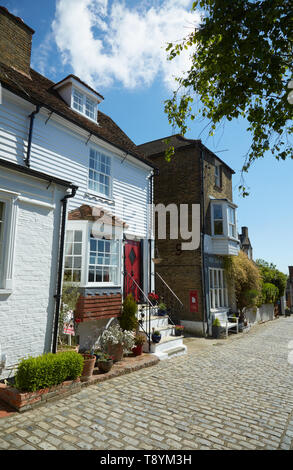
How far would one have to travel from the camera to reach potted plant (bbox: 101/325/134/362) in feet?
25.3

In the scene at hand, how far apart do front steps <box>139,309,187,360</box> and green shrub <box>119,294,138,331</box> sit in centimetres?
42

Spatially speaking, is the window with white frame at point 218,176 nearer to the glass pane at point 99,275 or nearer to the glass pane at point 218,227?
the glass pane at point 218,227

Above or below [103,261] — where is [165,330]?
below

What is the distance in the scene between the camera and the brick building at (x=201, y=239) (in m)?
14.7

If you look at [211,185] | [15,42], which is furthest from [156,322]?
[15,42]

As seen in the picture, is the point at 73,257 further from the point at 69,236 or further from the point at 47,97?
the point at 47,97

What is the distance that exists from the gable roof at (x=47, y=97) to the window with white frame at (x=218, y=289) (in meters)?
7.36

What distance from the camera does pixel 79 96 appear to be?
11273 millimetres

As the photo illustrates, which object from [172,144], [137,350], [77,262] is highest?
[172,144]

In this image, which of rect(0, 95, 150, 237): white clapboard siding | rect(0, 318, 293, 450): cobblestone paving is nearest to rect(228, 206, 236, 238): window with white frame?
rect(0, 95, 150, 237): white clapboard siding

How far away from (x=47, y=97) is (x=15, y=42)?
2154mm

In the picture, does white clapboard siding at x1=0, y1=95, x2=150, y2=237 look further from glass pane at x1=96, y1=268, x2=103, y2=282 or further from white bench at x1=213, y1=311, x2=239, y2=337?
white bench at x1=213, y1=311, x2=239, y2=337

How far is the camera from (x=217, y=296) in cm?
1620
